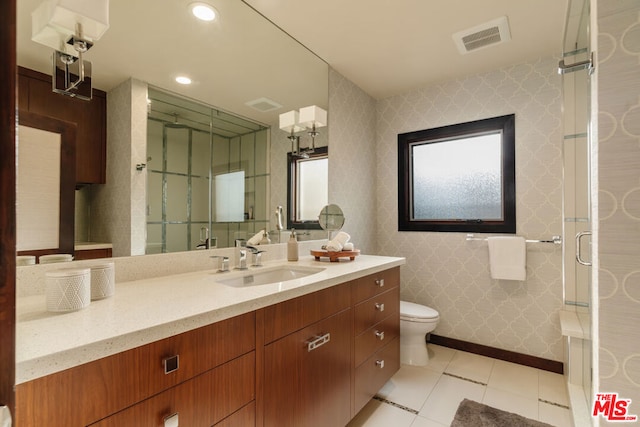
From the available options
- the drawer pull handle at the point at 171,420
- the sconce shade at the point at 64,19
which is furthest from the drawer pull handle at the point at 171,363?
the sconce shade at the point at 64,19

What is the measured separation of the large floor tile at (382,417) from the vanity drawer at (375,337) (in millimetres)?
370

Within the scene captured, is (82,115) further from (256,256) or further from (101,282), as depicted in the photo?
(256,256)

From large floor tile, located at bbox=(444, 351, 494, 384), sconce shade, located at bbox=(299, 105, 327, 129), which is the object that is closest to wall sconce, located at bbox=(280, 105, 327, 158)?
sconce shade, located at bbox=(299, 105, 327, 129)

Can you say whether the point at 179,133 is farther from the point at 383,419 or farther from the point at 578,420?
the point at 578,420

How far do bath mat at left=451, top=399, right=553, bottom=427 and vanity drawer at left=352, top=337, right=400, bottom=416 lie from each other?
1.42 ft

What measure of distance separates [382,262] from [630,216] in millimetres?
1233

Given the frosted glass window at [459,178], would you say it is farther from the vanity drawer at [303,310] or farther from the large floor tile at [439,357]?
the vanity drawer at [303,310]

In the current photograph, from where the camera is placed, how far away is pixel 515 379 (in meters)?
2.17

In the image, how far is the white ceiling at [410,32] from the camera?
1.78 meters

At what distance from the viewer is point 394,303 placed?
6.77 feet

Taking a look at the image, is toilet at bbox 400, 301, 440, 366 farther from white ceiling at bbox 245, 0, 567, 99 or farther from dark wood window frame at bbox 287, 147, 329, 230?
white ceiling at bbox 245, 0, 567, 99

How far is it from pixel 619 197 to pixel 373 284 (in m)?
1.18

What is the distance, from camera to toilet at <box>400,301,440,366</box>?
7.60ft

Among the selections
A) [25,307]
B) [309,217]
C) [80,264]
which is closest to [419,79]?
[309,217]
